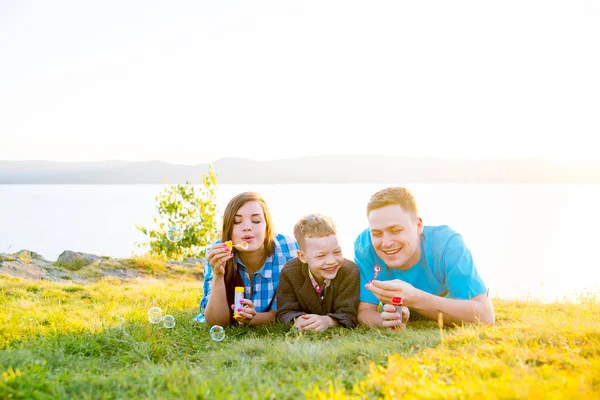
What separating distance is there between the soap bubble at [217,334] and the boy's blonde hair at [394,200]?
158 centimetres

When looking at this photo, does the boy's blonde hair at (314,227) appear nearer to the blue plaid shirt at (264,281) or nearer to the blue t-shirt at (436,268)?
the blue t-shirt at (436,268)

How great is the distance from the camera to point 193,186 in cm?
1375

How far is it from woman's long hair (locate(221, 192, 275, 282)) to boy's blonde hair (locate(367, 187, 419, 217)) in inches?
43.1

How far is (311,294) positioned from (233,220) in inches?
38.5

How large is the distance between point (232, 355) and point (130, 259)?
8.21m

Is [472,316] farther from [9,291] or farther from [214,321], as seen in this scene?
[9,291]

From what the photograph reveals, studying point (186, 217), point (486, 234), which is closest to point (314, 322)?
point (186, 217)

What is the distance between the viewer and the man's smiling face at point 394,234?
172 inches

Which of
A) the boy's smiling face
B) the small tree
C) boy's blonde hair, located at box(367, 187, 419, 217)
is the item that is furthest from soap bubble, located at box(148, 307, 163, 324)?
the small tree

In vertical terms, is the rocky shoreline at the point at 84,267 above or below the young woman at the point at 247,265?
below

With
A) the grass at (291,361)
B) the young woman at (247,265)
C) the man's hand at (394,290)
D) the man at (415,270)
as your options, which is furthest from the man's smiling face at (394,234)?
the young woman at (247,265)

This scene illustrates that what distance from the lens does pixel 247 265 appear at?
17.1ft

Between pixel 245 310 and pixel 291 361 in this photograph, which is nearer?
pixel 291 361

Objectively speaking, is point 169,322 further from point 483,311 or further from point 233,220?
point 483,311
